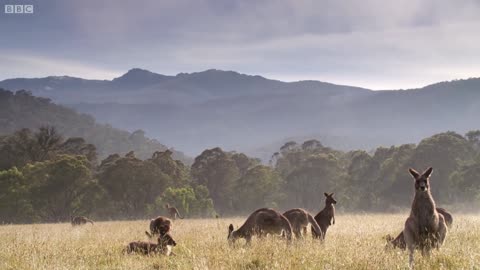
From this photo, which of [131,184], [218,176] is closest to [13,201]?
[131,184]

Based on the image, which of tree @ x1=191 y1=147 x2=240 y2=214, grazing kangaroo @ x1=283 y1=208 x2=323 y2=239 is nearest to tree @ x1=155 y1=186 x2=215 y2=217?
tree @ x1=191 y1=147 x2=240 y2=214

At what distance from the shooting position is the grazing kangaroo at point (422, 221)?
7.93 metres

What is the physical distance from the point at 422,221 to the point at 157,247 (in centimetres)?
648

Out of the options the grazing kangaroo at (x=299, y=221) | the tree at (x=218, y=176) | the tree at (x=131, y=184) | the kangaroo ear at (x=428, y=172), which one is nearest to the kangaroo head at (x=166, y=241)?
the grazing kangaroo at (x=299, y=221)

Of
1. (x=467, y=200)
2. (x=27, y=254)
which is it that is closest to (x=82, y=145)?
(x=467, y=200)

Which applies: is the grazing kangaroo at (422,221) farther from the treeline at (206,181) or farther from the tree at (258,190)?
the tree at (258,190)

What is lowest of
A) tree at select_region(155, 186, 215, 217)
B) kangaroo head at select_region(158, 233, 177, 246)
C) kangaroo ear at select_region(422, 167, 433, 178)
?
tree at select_region(155, 186, 215, 217)

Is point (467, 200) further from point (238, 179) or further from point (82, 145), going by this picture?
point (82, 145)

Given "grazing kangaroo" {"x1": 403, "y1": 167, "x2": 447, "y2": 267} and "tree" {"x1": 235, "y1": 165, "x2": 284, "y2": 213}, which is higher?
"grazing kangaroo" {"x1": 403, "y1": 167, "x2": 447, "y2": 267}

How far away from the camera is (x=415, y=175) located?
8.21 metres

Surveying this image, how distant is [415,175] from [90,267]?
675cm

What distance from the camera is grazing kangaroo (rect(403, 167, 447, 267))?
7.93 m

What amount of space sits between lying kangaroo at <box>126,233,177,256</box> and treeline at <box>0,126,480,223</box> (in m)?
41.1

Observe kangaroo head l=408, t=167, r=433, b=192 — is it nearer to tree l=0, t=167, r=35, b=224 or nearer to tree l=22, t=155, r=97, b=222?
tree l=0, t=167, r=35, b=224
